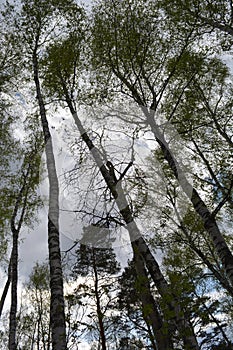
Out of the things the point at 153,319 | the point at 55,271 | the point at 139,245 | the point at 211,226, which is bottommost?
the point at 153,319

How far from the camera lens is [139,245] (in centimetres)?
682

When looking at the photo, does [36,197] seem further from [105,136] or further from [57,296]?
[57,296]

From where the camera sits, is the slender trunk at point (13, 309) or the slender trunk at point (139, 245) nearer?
→ the slender trunk at point (139, 245)

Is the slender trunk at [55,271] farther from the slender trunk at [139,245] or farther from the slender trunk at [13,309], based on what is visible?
the slender trunk at [13,309]

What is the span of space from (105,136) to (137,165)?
123 centimetres

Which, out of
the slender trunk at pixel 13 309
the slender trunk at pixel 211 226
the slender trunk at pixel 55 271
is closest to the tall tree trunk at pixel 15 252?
the slender trunk at pixel 13 309

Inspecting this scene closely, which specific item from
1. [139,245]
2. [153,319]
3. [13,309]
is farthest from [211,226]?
[13,309]

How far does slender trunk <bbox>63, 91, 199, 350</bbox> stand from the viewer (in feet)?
17.8

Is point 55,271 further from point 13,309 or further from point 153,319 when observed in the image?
point 13,309

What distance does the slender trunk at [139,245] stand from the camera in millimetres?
5425

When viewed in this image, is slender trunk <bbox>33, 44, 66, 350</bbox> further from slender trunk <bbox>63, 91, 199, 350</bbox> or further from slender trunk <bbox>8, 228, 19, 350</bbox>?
slender trunk <bbox>8, 228, 19, 350</bbox>

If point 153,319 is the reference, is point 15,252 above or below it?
above

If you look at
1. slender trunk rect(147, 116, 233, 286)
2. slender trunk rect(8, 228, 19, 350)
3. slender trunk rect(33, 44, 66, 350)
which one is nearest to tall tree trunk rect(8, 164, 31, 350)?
slender trunk rect(8, 228, 19, 350)

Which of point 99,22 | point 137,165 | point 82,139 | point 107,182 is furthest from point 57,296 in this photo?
point 99,22
